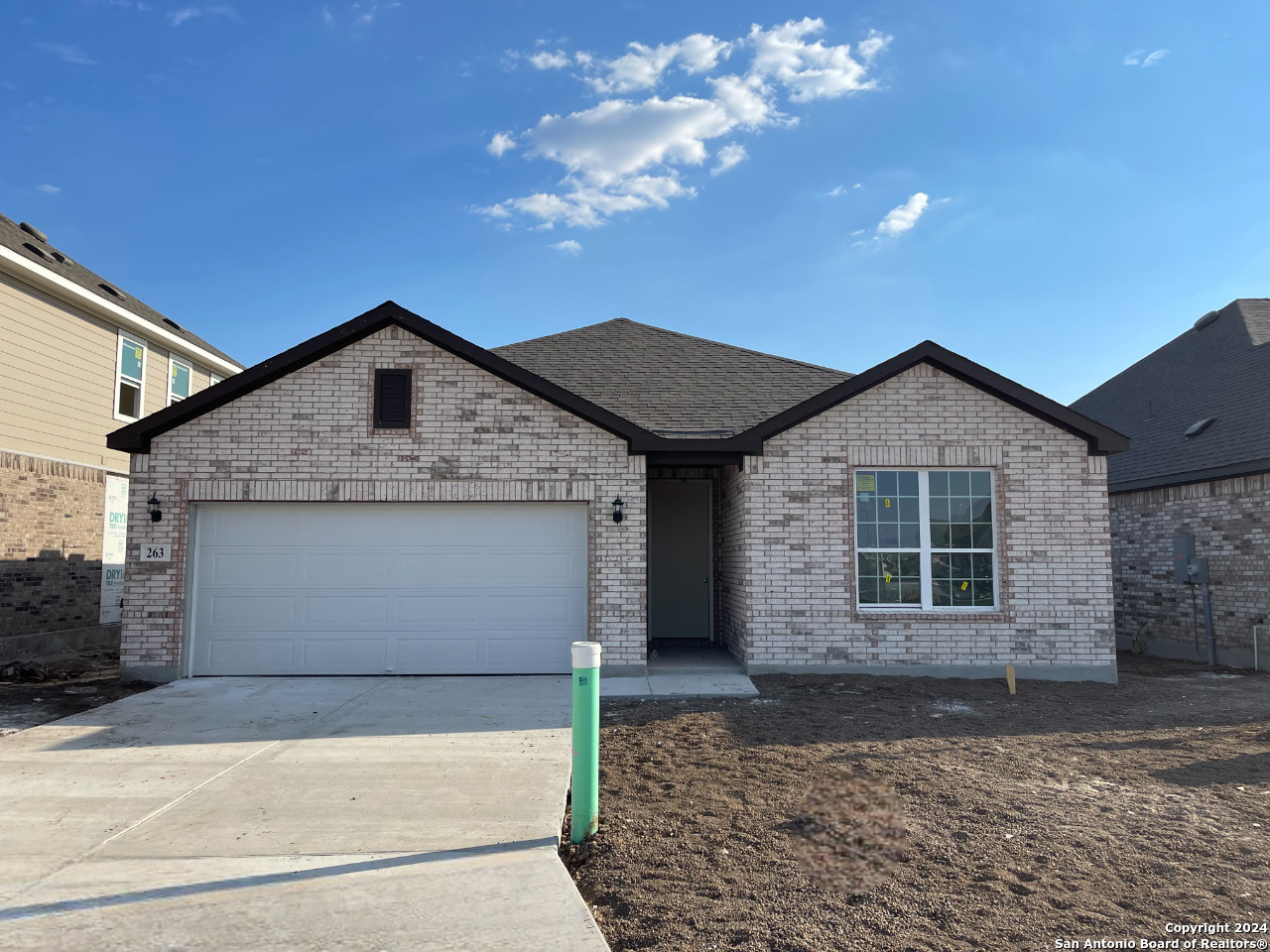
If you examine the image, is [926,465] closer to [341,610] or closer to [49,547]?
[341,610]

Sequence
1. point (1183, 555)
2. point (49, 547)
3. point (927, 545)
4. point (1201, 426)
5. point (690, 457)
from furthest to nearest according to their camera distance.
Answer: point (1201, 426), point (49, 547), point (1183, 555), point (690, 457), point (927, 545)

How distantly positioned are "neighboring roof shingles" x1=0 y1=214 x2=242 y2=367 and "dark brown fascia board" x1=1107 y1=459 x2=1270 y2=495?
59.7ft

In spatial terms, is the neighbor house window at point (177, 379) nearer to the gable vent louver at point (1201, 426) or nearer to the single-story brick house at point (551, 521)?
the single-story brick house at point (551, 521)

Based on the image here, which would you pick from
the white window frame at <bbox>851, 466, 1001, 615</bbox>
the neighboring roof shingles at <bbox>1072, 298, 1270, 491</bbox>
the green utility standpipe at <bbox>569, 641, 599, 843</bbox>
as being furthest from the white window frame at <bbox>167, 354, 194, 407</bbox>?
the neighboring roof shingles at <bbox>1072, 298, 1270, 491</bbox>

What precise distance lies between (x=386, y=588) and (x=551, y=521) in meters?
2.20

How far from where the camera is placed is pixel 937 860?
4355mm

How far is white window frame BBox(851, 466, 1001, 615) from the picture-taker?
1005cm

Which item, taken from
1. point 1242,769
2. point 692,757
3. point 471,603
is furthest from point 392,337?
point 1242,769

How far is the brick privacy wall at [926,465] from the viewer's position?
392 inches

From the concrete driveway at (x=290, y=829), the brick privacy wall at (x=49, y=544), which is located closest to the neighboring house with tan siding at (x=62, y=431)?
the brick privacy wall at (x=49, y=544)

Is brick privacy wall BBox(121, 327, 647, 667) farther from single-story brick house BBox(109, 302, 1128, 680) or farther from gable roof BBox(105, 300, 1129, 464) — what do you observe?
gable roof BBox(105, 300, 1129, 464)

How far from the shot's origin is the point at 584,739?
4.69 m

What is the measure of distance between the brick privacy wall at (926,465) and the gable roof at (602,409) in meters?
0.18

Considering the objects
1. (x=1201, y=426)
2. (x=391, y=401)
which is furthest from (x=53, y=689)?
(x=1201, y=426)
